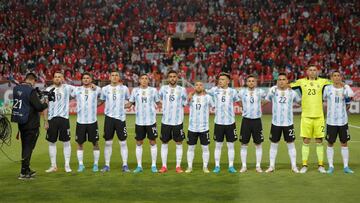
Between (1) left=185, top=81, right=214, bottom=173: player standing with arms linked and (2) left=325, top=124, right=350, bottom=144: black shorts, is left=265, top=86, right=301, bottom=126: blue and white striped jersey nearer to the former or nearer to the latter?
(2) left=325, top=124, right=350, bottom=144: black shorts

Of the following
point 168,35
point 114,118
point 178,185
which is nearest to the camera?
point 178,185

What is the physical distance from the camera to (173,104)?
11.8 metres

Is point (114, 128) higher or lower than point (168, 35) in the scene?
lower

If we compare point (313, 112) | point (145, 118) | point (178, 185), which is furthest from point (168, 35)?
point (178, 185)

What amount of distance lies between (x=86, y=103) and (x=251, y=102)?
3669mm

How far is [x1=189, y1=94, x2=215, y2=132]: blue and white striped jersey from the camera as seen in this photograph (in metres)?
11.7

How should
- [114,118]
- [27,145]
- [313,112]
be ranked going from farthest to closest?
[114,118] → [313,112] → [27,145]

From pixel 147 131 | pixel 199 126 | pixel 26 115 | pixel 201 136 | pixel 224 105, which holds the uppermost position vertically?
pixel 224 105

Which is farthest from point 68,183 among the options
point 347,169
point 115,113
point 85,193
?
point 347,169

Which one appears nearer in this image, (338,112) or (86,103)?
(338,112)

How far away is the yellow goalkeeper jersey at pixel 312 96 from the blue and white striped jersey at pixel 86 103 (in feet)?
15.1

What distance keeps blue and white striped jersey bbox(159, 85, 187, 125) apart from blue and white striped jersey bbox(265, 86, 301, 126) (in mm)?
1942

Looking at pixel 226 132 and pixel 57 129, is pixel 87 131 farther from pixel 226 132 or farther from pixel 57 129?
pixel 226 132

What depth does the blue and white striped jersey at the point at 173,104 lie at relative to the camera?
11.7 meters
